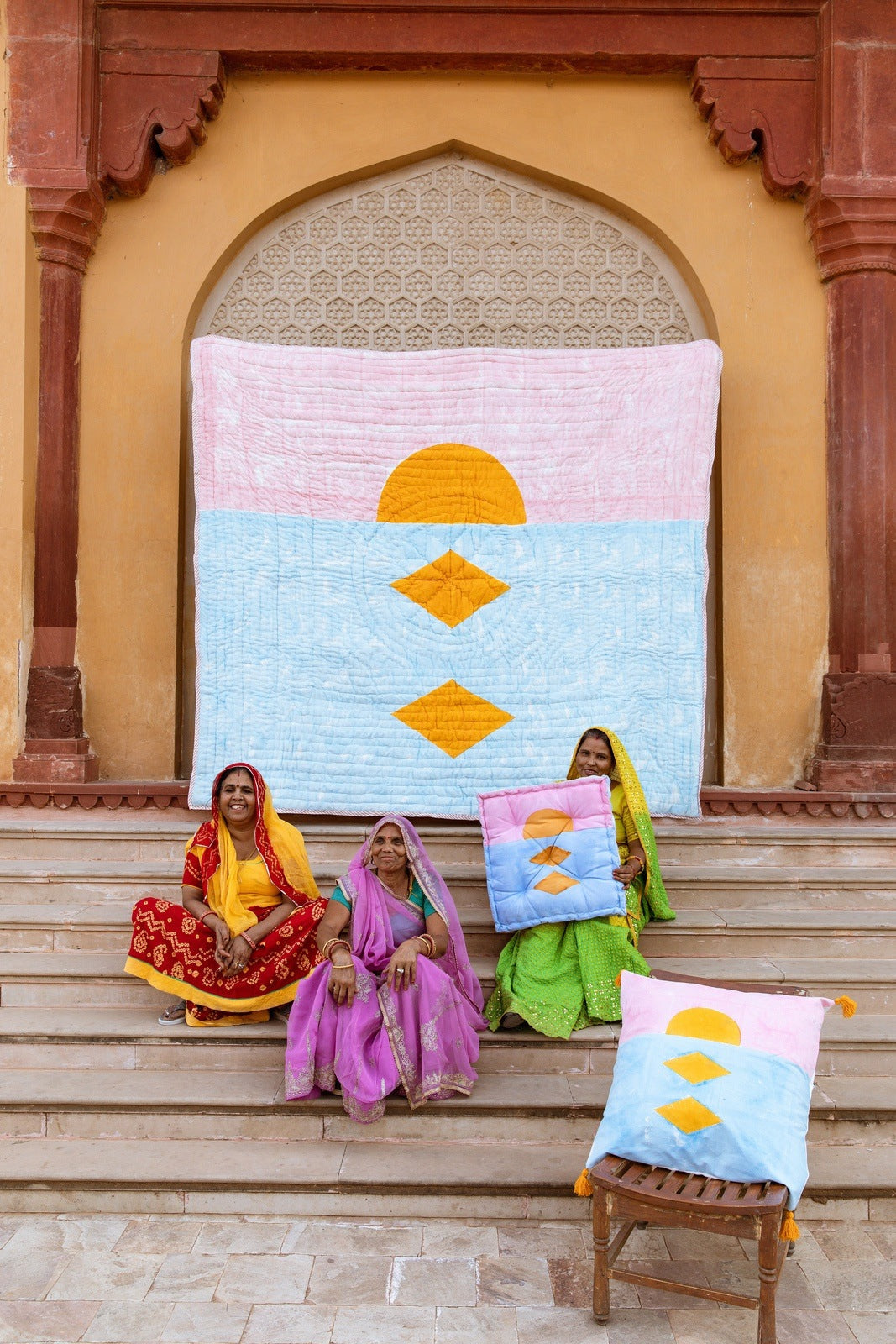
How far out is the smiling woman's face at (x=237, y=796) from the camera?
3.94m

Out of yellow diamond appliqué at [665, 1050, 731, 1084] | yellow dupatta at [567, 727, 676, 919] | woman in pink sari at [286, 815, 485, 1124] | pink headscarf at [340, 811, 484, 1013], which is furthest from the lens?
yellow dupatta at [567, 727, 676, 919]

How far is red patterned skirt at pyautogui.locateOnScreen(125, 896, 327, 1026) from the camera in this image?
145 inches

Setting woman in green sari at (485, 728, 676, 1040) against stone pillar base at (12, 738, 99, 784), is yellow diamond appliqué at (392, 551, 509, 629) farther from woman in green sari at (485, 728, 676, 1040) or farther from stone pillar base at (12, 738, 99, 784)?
stone pillar base at (12, 738, 99, 784)

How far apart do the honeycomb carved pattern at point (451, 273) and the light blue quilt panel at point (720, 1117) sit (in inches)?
152

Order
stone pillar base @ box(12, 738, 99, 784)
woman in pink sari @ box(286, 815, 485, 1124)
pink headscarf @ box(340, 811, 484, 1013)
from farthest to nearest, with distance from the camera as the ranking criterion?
stone pillar base @ box(12, 738, 99, 784) → pink headscarf @ box(340, 811, 484, 1013) → woman in pink sari @ box(286, 815, 485, 1124)

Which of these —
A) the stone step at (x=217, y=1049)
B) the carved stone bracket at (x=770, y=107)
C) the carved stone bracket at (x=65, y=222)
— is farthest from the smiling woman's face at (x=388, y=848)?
the carved stone bracket at (x=770, y=107)

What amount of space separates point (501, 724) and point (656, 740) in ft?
2.30

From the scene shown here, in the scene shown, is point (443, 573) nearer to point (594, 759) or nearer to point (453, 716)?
point (453, 716)

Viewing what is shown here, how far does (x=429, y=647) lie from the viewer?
5.07 metres

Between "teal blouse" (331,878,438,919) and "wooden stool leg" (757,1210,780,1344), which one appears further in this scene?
"teal blouse" (331,878,438,919)

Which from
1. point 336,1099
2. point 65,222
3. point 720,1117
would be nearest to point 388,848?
point 336,1099

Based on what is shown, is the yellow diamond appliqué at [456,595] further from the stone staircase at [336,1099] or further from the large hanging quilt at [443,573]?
the stone staircase at [336,1099]

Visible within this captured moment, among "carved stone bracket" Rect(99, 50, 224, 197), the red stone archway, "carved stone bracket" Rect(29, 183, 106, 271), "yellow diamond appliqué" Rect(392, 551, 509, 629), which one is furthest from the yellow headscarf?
"carved stone bracket" Rect(99, 50, 224, 197)

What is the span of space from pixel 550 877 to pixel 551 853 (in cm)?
8
